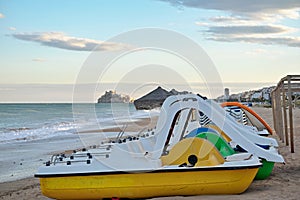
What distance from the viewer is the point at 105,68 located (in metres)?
7.77

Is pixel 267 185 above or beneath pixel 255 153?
beneath

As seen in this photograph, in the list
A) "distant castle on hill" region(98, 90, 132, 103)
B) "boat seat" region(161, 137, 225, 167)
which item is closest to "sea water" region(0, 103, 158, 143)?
"distant castle on hill" region(98, 90, 132, 103)

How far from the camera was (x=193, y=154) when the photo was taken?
7.65 metres

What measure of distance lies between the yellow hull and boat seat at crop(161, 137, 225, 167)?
1.04ft

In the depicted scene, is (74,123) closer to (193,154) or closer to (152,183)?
(193,154)

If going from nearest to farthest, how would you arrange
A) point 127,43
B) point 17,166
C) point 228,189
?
1. point 228,189
2. point 127,43
3. point 17,166

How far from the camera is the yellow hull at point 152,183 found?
7.30 metres

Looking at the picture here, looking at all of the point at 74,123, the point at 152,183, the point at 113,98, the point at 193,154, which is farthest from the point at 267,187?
the point at 74,123

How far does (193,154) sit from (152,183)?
0.83 m

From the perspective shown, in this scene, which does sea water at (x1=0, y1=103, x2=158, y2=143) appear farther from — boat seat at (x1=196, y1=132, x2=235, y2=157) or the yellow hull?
the yellow hull

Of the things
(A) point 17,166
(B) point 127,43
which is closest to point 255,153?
(B) point 127,43

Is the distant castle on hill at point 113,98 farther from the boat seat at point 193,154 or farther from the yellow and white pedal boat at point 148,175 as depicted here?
the boat seat at point 193,154

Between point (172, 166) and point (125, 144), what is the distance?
1063mm

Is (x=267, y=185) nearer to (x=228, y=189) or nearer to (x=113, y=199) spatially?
(x=228, y=189)
